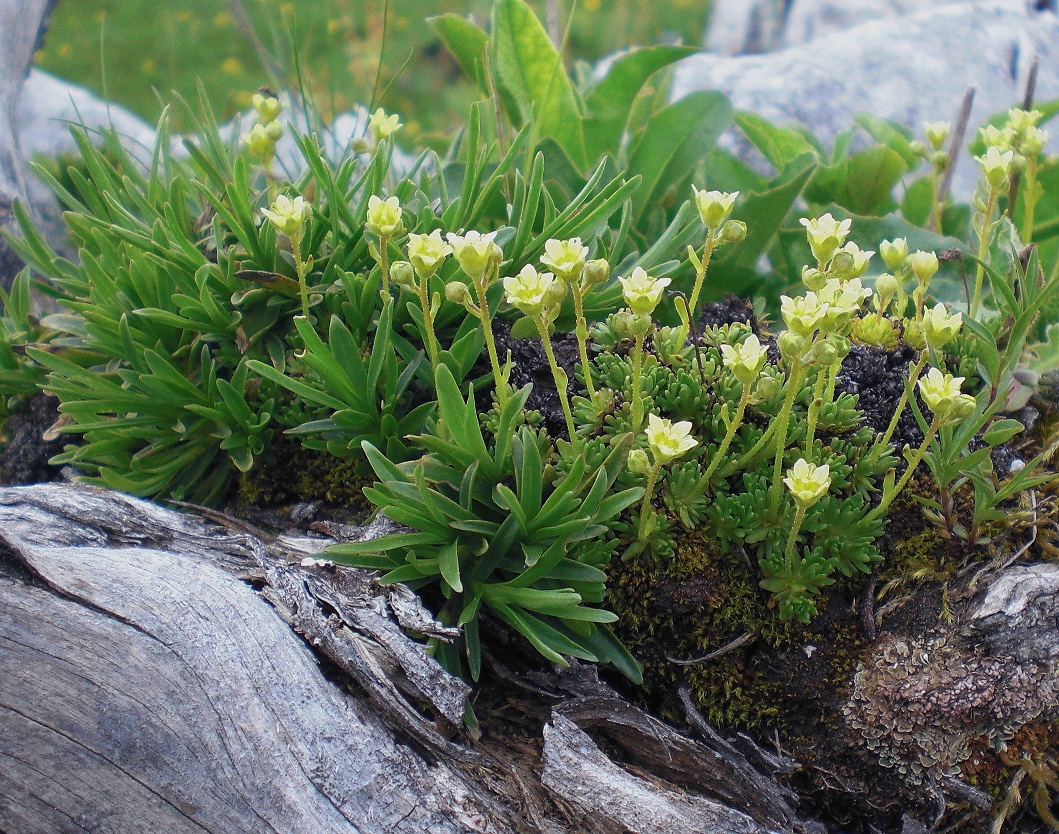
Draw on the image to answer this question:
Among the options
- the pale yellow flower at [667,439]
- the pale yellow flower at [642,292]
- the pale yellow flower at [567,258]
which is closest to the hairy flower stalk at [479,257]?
the pale yellow flower at [567,258]

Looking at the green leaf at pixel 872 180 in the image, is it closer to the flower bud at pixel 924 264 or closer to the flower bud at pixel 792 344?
the flower bud at pixel 924 264

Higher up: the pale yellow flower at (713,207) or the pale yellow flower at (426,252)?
the pale yellow flower at (713,207)

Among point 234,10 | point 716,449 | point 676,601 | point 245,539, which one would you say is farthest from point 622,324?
point 234,10

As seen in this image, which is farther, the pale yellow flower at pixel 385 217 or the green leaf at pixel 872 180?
the green leaf at pixel 872 180

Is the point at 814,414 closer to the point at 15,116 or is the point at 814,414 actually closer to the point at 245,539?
the point at 245,539

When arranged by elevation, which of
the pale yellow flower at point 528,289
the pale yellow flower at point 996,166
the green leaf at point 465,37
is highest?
the green leaf at point 465,37

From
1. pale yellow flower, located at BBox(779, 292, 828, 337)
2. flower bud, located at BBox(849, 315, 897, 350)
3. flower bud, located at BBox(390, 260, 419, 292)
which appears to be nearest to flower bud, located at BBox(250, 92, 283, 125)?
flower bud, located at BBox(390, 260, 419, 292)
